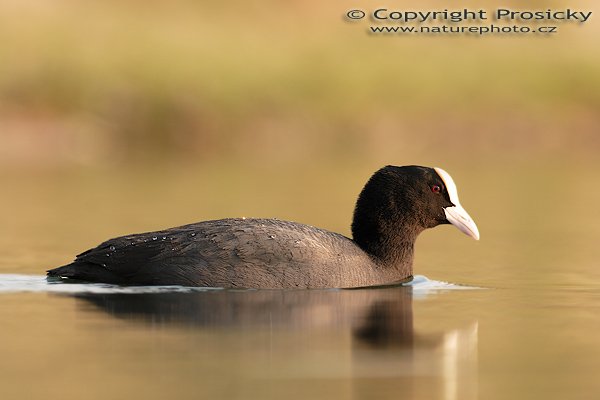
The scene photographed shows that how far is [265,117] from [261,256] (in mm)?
29719

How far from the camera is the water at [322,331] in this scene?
9516 millimetres

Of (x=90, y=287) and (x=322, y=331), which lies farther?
(x=90, y=287)

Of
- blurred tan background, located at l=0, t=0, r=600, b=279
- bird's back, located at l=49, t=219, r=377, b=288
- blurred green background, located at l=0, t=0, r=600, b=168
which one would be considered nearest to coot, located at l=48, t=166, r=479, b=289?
bird's back, located at l=49, t=219, r=377, b=288

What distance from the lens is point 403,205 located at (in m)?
14.9

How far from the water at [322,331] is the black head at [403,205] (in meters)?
0.64

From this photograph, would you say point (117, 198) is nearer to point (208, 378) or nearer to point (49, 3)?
point (208, 378)

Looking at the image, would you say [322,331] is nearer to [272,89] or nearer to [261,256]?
[261,256]

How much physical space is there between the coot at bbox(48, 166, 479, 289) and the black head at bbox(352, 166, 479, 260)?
0.01 m

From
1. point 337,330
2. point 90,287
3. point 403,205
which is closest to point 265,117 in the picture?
point 403,205

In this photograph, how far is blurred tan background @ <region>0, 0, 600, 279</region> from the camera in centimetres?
2294

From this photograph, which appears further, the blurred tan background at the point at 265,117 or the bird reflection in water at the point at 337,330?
the blurred tan background at the point at 265,117

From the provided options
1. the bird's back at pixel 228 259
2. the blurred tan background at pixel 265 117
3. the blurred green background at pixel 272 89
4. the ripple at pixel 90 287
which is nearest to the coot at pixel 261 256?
the bird's back at pixel 228 259

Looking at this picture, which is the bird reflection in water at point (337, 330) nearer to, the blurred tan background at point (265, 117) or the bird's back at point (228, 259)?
the bird's back at point (228, 259)

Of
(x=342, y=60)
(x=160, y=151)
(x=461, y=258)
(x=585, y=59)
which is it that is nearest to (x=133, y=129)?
(x=160, y=151)
